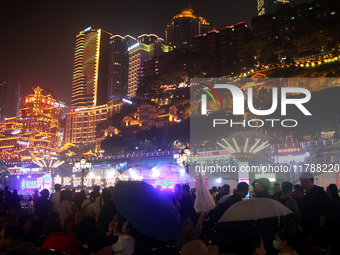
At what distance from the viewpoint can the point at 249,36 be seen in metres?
85.1

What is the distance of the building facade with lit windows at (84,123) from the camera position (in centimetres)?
12400

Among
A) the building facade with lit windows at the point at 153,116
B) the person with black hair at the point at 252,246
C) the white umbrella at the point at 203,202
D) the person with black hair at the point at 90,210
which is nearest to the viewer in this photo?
the person with black hair at the point at 252,246

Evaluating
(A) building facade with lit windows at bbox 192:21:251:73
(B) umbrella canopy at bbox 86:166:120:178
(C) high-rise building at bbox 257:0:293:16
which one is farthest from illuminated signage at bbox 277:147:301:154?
(C) high-rise building at bbox 257:0:293:16

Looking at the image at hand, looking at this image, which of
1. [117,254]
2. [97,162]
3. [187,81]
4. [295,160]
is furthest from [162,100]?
[117,254]

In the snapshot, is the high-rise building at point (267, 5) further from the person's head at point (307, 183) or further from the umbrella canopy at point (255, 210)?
the umbrella canopy at point (255, 210)

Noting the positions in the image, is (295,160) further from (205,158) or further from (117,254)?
(117,254)

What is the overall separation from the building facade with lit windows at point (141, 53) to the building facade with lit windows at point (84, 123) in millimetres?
18098

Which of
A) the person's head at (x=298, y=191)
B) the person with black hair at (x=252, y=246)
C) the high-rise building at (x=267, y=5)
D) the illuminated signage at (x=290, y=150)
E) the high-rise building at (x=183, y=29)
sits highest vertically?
the high-rise building at (x=267, y=5)

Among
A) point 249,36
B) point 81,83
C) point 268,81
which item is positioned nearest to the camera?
point 268,81

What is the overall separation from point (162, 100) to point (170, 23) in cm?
8137

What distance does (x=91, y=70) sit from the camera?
164 metres

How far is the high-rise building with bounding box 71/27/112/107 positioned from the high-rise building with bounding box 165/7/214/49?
39443mm

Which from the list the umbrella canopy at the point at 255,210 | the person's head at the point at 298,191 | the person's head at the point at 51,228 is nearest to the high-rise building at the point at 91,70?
the person's head at the point at 298,191

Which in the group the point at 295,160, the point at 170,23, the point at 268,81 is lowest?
the point at 295,160
